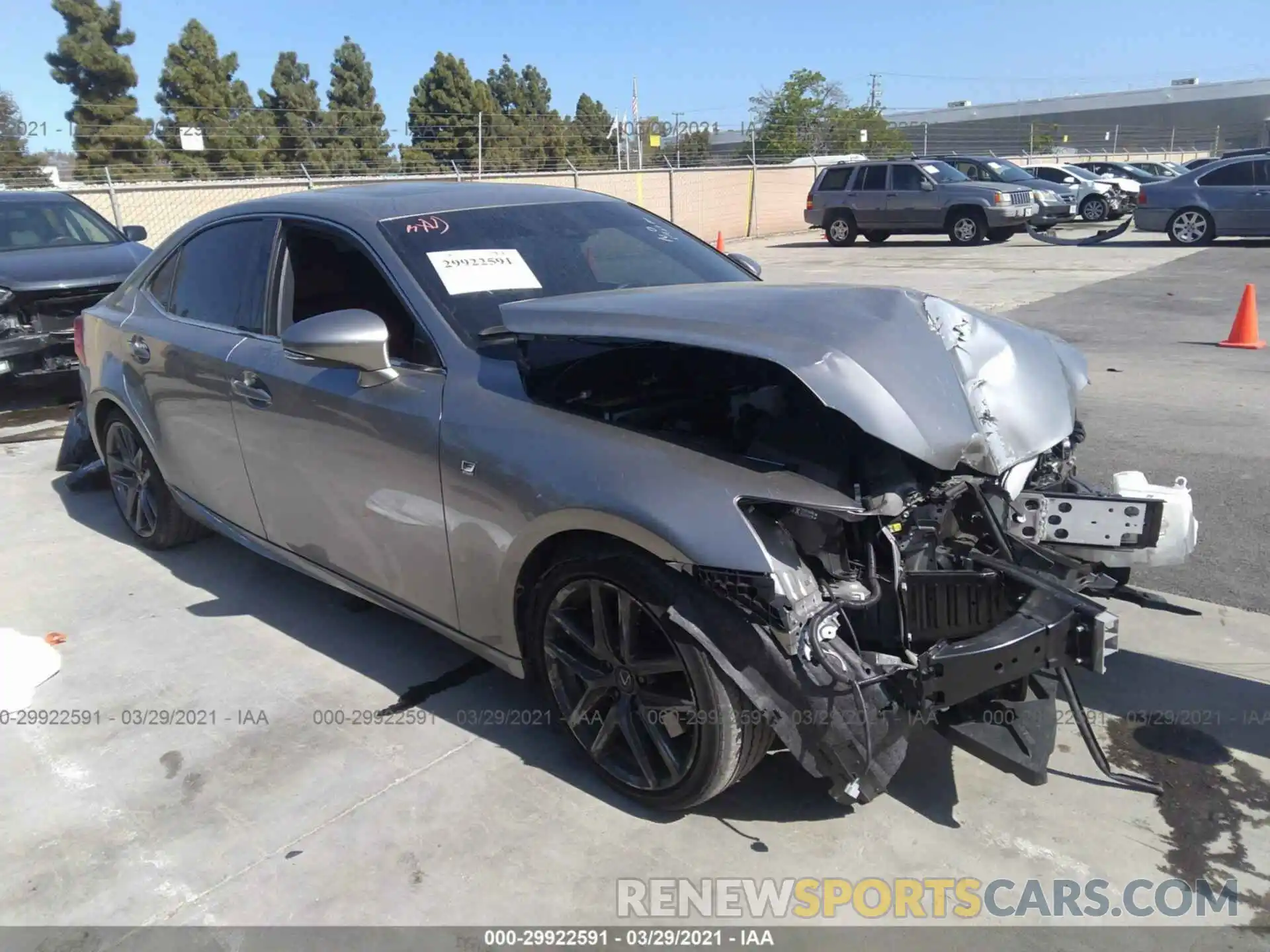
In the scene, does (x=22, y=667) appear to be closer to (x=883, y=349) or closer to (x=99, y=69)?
(x=883, y=349)

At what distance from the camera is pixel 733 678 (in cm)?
253

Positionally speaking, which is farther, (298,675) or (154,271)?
(154,271)

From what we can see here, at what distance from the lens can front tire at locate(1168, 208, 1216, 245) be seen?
18.9 meters

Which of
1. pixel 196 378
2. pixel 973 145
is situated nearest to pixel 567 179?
pixel 196 378

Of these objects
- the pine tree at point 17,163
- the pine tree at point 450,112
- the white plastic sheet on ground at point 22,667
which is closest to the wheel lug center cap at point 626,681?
the white plastic sheet on ground at point 22,667

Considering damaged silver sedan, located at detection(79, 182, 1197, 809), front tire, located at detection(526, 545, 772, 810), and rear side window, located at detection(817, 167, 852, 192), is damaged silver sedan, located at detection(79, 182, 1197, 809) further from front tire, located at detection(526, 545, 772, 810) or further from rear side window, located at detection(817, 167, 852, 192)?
rear side window, located at detection(817, 167, 852, 192)

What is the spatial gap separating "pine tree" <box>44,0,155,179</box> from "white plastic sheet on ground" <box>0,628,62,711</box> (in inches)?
1064

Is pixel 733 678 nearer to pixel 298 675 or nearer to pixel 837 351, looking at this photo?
pixel 837 351

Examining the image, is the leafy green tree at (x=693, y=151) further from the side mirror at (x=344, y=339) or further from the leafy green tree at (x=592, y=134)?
the side mirror at (x=344, y=339)

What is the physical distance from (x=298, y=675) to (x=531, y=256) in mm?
1801

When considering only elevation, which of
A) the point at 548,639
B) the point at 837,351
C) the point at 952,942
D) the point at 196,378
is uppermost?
the point at 837,351

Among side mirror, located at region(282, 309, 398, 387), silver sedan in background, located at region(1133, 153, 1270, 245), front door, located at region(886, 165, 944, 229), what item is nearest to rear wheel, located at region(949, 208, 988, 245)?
front door, located at region(886, 165, 944, 229)

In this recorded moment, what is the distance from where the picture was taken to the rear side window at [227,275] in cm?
403

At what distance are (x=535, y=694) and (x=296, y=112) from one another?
1501 inches
